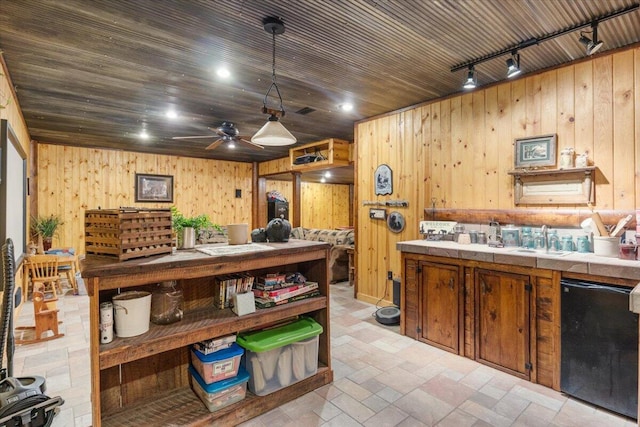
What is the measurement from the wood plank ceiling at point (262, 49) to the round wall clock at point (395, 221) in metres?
1.33

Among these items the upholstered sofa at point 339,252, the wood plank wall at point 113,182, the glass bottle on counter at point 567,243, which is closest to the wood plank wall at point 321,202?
the wood plank wall at point 113,182

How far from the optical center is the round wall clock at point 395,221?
407 cm

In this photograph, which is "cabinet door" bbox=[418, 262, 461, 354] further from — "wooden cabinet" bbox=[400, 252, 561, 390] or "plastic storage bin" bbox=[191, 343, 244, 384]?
"plastic storage bin" bbox=[191, 343, 244, 384]

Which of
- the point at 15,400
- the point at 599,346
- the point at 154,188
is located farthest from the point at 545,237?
the point at 154,188

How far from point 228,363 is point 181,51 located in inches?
92.0

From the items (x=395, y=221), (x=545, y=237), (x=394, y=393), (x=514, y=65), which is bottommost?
(x=394, y=393)

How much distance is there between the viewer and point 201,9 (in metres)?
2.06

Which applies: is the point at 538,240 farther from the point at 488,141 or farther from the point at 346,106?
the point at 346,106

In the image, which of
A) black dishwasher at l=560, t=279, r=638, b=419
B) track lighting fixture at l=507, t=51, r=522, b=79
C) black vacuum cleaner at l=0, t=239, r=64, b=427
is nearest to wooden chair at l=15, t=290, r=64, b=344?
black vacuum cleaner at l=0, t=239, r=64, b=427

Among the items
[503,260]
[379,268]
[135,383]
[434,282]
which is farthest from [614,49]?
[135,383]

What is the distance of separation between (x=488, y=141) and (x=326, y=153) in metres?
2.91

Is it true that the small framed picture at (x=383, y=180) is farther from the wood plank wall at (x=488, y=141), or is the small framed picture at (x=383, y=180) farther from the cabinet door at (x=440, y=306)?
the cabinet door at (x=440, y=306)

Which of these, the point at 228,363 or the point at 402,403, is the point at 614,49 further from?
the point at 228,363

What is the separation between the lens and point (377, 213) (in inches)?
171
